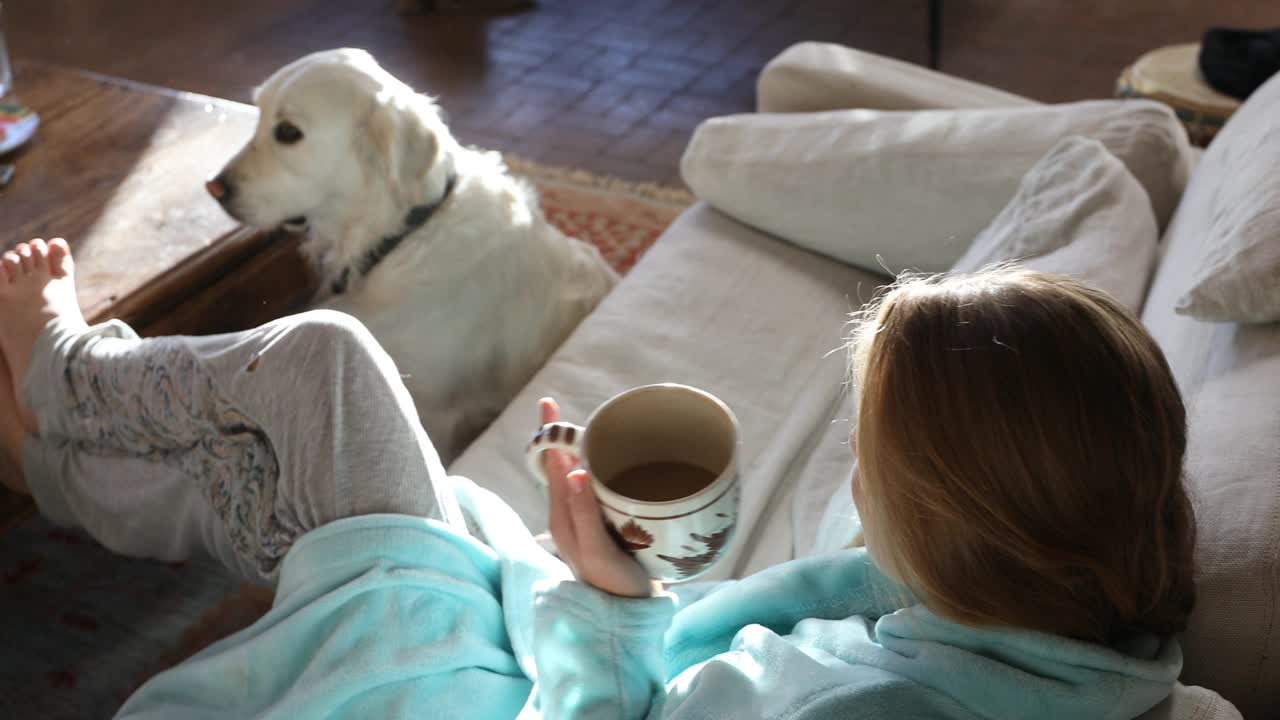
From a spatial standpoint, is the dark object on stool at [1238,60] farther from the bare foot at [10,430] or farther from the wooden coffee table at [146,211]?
the bare foot at [10,430]

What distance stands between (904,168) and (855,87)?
1.11 feet

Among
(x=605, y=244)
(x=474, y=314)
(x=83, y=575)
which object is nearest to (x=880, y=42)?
(x=605, y=244)

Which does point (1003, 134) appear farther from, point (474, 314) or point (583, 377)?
point (474, 314)

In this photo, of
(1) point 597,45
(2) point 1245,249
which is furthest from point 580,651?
(1) point 597,45

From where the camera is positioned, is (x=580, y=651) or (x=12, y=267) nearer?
(x=580, y=651)

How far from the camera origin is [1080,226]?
4.39ft

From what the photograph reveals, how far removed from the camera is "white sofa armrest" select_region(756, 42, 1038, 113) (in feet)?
6.20

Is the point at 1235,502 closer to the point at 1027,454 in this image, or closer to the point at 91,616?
the point at 1027,454

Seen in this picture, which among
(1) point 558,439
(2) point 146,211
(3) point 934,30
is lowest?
(3) point 934,30

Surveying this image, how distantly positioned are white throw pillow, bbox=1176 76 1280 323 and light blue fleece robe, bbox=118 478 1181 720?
397 millimetres

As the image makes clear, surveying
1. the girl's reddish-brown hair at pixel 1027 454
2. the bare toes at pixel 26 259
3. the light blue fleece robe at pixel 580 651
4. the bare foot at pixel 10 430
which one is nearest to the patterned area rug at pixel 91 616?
the bare foot at pixel 10 430

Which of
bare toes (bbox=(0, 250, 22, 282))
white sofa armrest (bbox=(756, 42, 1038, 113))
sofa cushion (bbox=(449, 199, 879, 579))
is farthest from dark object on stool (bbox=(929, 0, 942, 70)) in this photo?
bare toes (bbox=(0, 250, 22, 282))

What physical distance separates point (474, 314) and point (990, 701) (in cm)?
107

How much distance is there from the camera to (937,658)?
79 centimetres
